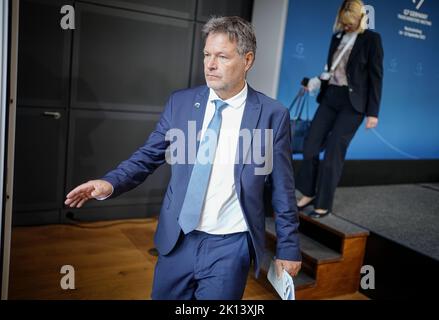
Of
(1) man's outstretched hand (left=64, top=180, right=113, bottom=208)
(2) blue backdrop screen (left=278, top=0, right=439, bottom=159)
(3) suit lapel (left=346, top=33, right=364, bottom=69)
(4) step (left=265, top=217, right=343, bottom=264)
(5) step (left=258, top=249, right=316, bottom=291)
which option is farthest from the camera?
(2) blue backdrop screen (left=278, top=0, right=439, bottom=159)

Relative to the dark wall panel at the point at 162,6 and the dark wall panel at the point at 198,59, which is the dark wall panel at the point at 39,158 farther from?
the dark wall panel at the point at 198,59

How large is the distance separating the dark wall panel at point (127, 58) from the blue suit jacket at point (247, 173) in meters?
2.09

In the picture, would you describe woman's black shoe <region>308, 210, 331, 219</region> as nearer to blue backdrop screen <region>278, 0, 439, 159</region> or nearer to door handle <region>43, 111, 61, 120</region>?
blue backdrop screen <region>278, 0, 439, 159</region>

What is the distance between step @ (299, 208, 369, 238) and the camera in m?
3.31

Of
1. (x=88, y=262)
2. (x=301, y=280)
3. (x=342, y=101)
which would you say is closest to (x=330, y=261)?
(x=301, y=280)

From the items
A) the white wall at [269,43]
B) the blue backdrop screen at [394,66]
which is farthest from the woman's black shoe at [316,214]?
the blue backdrop screen at [394,66]

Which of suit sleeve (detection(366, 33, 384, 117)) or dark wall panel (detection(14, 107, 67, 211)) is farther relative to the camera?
dark wall panel (detection(14, 107, 67, 211))

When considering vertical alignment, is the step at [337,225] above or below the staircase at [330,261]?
above

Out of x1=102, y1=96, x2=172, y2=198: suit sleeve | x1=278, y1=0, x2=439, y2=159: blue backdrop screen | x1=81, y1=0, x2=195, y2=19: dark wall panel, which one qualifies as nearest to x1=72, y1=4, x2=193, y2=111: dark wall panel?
x1=81, y1=0, x2=195, y2=19: dark wall panel

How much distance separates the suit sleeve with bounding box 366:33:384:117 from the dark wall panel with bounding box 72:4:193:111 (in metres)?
1.58

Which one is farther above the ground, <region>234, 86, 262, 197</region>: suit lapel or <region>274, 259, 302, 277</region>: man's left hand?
<region>234, 86, 262, 197</region>: suit lapel

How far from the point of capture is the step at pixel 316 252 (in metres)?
3.22

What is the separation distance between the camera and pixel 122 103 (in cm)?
395
